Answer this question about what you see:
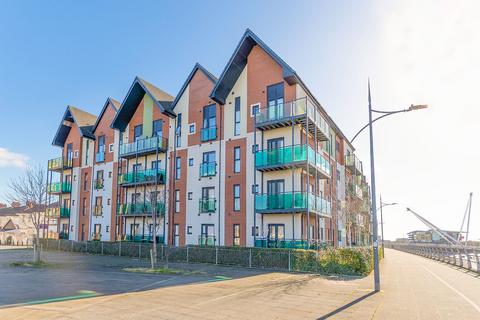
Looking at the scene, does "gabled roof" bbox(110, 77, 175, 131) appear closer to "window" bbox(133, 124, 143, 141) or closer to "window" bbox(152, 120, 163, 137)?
"window" bbox(133, 124, 143, 141)

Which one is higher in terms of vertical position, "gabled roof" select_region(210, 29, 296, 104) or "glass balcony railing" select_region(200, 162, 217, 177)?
"gabled roof" select_region(210, 29, 296, 104)

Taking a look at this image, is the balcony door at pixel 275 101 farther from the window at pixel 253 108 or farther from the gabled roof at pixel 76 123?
the gabled roof at pixel 76 123

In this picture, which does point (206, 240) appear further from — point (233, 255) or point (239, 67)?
point (239, 67)

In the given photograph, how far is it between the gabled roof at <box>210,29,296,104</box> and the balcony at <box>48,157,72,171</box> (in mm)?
19734

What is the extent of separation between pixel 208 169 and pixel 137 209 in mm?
7159

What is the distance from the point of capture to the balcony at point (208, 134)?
26872 mm

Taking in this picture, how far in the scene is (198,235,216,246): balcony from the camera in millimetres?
25750

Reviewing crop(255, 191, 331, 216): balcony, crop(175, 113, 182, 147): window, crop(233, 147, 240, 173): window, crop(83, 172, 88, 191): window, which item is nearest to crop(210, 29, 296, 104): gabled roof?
crop(233, 147, 240, 173): window

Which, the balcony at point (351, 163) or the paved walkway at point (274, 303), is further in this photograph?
the balcony at point (351, 163)

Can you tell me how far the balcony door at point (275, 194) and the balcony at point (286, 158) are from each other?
3.28ft

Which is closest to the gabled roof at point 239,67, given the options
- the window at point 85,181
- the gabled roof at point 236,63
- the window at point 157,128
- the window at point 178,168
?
the gabled roof at point 236,63

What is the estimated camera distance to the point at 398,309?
1009 cm

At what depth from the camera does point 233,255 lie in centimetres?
2128

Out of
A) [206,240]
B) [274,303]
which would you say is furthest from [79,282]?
[206,240]
